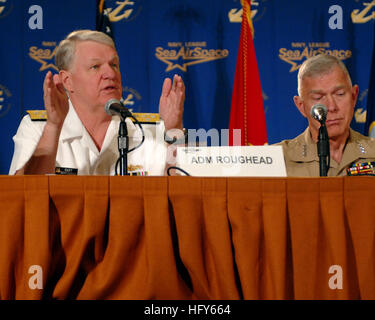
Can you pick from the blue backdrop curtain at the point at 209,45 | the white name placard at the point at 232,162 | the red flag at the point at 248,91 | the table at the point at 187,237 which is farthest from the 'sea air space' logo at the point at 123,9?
the table at the point at 187,237

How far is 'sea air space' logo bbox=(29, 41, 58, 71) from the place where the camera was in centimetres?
308

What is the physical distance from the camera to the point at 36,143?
1.95 m

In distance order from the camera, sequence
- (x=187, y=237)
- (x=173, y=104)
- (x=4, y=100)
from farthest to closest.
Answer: (x=4, y=100) < (x=173, y=104) < (x=187, y=237)

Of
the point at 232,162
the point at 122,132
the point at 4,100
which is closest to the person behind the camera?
the point at 232,162

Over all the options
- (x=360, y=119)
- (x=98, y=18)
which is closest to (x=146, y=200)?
(x=98, y=18)

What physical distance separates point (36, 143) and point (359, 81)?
7.53ft

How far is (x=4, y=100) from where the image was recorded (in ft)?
10.1

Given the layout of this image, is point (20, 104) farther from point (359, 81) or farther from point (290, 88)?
point (359, 81)

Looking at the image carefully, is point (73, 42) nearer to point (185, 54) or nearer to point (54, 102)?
point (54, 102)

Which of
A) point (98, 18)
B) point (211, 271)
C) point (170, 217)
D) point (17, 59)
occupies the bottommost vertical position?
point (211, 271)

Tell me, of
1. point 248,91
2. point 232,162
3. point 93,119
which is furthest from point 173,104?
point 248,91

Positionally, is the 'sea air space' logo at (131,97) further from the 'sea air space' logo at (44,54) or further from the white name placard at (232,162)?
the white name placard at (232,162)

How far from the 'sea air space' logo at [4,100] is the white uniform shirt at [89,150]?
950 millimetres

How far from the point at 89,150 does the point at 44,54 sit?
128 centimetres
